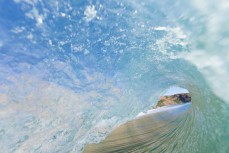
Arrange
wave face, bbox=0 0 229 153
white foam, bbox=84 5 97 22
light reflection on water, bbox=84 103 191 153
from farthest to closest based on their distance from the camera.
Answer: light reflection on water, bbox=84 103 191 153 → white foam, bbox=84 5 97 22 → wave face, bbox=0 0 229 153

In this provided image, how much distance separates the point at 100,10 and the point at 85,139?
3.31 m

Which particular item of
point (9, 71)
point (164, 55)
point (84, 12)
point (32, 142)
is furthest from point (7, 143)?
point (164, 55)

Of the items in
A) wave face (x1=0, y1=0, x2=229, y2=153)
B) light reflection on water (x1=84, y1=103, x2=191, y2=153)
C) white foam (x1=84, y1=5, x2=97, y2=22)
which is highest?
white foam (x1=84, y1=5, x2=97, y2=22)

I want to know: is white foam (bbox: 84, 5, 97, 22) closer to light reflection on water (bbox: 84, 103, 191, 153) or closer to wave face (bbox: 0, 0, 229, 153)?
wave face (bbox: 0, 0, 229, 153)

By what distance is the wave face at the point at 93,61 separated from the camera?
13.5 ft

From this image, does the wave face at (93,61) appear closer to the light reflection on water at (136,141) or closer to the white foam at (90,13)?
the white foam at (90,13)

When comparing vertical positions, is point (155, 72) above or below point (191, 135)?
above

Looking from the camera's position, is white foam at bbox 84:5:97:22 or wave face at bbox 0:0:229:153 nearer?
wave face at bbox 0:0:229:153

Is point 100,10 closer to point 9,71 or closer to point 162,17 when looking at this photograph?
point 162,17

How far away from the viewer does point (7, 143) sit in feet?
17.8

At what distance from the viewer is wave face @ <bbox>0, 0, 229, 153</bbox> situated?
13.5 feet

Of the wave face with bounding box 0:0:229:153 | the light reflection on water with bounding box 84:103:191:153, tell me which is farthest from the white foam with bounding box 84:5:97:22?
the light reflection on water with bounding box 84:103:191:153

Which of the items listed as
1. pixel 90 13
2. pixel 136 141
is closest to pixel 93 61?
pixel 90 13

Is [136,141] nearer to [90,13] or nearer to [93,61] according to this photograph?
[93,61]
